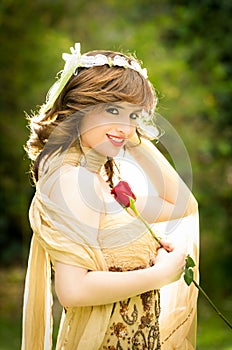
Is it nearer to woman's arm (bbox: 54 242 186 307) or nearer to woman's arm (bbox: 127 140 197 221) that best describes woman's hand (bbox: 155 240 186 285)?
woman's arm (bbox: 54 242 186 307)

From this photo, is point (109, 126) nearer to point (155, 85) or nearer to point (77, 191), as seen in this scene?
point (77, 191)

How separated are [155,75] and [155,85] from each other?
418 mm

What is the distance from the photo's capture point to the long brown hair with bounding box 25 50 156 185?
7.61 feet

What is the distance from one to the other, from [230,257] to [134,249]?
6.79 m

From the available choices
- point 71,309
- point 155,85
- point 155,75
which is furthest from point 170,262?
point 155,75

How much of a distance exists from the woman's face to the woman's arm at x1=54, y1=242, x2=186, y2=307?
0.36 metres

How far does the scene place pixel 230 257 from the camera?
8.98m

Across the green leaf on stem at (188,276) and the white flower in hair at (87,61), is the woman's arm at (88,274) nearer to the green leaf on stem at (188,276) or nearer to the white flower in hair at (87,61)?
the green leaf on stem at (188,276)

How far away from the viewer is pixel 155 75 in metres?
7.34

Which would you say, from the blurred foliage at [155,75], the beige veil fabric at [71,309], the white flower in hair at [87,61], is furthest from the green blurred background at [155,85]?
the white flower in hair at [87,61]

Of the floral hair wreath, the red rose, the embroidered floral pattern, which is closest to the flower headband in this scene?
the floral hair wreath

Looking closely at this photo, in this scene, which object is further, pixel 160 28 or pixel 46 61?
pixel 160 28

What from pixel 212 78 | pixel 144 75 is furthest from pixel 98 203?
pixel 212 78

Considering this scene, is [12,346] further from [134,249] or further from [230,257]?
[134,249]
